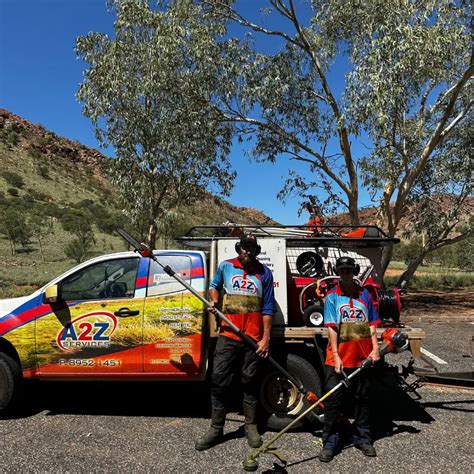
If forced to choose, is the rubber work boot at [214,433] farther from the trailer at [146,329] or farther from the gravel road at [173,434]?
the trailer at [146,329]

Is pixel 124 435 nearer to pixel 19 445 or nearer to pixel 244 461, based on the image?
pixel 19 445

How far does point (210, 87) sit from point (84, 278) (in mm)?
9629

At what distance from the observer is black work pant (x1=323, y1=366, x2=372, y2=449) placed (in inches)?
170

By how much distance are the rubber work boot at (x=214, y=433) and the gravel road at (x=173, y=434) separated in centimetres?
7

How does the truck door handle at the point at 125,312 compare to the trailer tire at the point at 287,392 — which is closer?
the trailer tire at the point at 287,392

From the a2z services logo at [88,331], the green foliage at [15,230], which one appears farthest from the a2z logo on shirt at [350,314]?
the green foliage at [15,230]

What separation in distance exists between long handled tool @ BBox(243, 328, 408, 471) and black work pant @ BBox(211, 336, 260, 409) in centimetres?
48

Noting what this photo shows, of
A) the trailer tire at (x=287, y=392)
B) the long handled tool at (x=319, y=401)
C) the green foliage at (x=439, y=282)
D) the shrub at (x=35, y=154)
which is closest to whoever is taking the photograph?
the long handled tool at (x=319, y=401)

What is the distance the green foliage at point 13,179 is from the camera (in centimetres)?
4689

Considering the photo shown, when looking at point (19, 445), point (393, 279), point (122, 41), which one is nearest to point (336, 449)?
point (19, 445)

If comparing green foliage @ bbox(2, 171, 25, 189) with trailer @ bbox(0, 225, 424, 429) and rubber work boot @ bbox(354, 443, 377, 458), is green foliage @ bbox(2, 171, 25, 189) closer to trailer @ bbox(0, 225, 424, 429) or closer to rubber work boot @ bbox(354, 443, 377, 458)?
trailer @ bbox(0, 225, 424, 429)

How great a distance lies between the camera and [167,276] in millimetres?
5133

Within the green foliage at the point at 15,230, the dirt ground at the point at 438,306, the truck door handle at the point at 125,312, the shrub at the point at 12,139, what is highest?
the shrub at the point at 12,139

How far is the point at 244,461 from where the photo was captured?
159 inches
